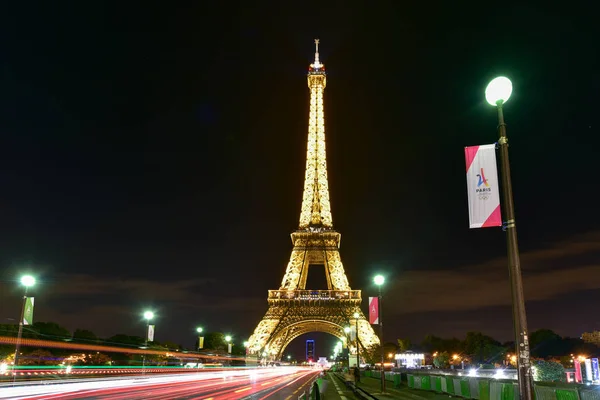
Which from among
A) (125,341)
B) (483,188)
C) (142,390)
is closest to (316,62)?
(125,341)

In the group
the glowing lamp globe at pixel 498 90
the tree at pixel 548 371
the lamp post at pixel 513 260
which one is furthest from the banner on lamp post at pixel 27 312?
the glowing lamp globe at pixel 498 90

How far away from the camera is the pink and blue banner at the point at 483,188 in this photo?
29.4ft

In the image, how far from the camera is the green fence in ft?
35.0

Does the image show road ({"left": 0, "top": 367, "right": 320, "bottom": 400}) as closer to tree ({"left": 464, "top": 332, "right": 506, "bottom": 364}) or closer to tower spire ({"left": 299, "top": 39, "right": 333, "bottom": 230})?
tower spire ({"left": 299, "top": 39, "right": 333, "bottom": 230})

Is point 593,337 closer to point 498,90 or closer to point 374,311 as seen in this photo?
point 374,311

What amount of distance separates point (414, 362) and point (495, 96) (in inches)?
3224

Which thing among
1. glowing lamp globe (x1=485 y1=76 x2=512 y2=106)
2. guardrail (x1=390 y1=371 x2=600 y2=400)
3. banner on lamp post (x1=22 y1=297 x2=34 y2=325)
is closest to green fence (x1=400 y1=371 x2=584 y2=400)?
guardrail (x1=390 y1=371 x2=600 y2=400)

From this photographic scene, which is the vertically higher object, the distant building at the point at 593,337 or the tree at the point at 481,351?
the distant building at the point at 593,337

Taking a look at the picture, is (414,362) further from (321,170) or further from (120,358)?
(120,358)

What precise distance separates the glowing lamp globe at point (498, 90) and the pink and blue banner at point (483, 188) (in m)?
0.89

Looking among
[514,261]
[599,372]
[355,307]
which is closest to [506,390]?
[514,261]

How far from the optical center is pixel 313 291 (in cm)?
8881

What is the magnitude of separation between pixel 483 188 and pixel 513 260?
4.67 ft

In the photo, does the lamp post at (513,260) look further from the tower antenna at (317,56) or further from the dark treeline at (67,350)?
the tower antenna at (317,56)
